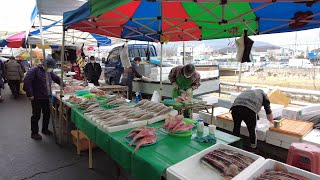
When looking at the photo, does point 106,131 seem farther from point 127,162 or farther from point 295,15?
point 295,15

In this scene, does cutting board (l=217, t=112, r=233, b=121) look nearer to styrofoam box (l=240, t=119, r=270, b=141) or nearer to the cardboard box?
styrofoam box (l=240, t=119, r=270, b=141)

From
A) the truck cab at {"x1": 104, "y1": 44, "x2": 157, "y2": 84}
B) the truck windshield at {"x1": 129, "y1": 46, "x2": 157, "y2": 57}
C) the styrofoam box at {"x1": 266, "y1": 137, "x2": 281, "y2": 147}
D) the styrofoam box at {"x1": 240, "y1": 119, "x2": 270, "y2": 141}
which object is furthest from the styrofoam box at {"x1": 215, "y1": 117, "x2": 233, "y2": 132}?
the truck windshield at {"x1": 129, "y1": 46, "x2": 157, "y2": 57}

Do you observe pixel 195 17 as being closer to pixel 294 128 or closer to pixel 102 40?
pixel 294 128

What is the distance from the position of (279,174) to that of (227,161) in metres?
0.39

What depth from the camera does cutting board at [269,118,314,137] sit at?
392 cm

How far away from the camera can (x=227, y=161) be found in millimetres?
1783

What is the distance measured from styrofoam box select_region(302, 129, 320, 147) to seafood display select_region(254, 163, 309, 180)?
2690mm

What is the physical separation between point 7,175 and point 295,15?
18.1 feet

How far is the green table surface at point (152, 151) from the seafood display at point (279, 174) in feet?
2.34

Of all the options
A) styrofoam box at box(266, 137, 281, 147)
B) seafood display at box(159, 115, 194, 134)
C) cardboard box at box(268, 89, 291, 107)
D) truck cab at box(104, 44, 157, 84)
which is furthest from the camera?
→ truck cab at box(104, 44, 157, 84)

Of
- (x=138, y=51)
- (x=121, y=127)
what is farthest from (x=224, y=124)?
(x=138, y=51)

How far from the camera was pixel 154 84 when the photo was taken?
929 cm

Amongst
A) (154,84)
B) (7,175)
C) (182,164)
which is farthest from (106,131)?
(154,84)

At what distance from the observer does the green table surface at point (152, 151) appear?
1.93 metres
